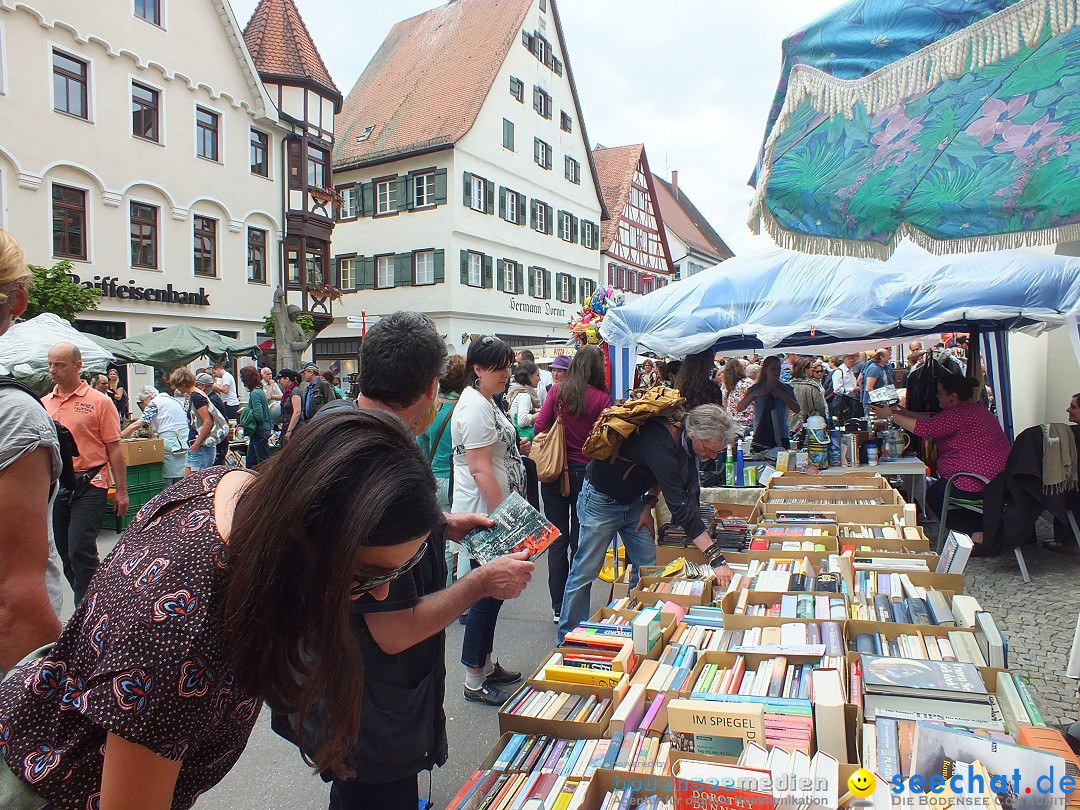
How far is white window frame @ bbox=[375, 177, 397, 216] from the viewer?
2584cm

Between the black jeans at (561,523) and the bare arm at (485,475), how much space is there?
46.2 inches

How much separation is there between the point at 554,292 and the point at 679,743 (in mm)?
29129

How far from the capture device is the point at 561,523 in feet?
16.1

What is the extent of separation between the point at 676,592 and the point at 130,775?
257cm

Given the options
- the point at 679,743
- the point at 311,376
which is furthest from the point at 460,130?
the point at 679,743

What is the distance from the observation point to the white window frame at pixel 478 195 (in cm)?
2520

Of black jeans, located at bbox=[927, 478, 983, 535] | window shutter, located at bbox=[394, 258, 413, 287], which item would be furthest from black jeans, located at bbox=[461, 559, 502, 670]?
window shutter, located at bbox=[394, 258, 413, 287]

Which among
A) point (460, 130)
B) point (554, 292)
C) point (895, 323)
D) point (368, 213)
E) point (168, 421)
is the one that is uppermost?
point (460, 130)

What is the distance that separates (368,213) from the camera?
87.0 feet

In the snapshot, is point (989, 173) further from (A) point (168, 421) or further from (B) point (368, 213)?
(B) point (368, 213)

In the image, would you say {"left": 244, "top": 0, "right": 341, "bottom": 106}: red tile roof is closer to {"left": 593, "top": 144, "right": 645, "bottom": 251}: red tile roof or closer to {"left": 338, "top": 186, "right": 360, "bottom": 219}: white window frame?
{"left": 338, "top": 186, "right": 360, "bottom": 219}: white window frame

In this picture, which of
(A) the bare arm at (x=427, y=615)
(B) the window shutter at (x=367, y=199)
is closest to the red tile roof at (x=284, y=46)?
(B) the window shutter at (x=367, y=199)

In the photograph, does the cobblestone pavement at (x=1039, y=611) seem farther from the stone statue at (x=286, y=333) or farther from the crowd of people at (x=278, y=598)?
the stone statue at (x=286, y=333)

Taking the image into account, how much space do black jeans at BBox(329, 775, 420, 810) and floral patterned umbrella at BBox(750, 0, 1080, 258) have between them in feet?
8.19
